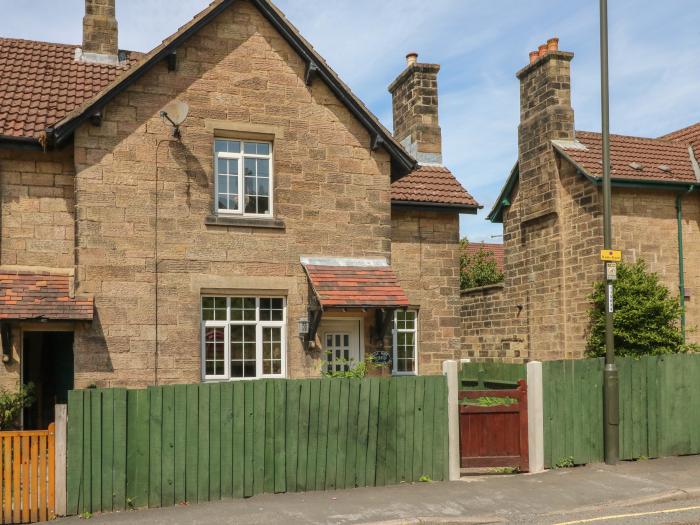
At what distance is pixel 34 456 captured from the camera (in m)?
9.70

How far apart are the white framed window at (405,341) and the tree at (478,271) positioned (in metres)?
18.5

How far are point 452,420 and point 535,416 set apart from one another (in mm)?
1396

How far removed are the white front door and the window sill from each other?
205 cm

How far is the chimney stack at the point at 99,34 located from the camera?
54.1ft

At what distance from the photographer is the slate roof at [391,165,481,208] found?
17.3 m

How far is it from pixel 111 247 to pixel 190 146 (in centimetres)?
224

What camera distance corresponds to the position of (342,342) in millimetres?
15078

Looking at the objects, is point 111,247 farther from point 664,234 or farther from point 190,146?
point 664,234

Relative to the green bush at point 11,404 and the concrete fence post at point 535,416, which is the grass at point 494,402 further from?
the green bush at point 11,404

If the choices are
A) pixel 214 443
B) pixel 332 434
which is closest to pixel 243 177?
pixel 332 434

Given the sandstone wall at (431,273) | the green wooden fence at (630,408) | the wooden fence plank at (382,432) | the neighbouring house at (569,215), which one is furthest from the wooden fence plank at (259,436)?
the neighbouring house at (569,215)

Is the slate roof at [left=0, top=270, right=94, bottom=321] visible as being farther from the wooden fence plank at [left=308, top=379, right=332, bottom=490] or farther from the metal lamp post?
the metal lamp post

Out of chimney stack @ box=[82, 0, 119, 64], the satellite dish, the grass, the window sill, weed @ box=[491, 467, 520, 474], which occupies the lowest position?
weed @ box=[491, 467, 520, 474]

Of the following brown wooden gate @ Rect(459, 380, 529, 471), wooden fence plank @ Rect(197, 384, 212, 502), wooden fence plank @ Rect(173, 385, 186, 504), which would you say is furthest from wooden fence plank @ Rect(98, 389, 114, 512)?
brown wooden gate @ Rect(459, 380, 529, 471)
